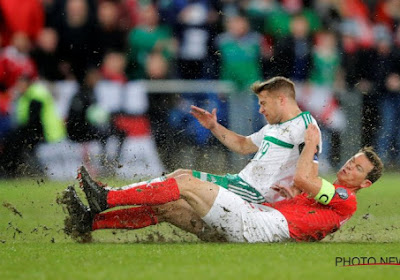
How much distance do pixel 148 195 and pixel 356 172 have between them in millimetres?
1790

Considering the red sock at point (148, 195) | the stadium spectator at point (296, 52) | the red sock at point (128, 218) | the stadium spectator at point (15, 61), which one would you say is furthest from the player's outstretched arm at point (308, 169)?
the stadium spectator at point (15, 61)

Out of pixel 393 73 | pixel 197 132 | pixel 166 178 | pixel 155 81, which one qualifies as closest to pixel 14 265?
pixel 166 178

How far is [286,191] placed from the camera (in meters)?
8.74

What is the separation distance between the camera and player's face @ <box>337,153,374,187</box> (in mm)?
8898

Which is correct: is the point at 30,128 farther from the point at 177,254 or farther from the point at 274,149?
the point at 177,254

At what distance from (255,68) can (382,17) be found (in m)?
2.89

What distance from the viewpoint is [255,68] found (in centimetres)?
1363

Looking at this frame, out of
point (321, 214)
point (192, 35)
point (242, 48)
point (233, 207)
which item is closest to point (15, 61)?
point (192, 35)

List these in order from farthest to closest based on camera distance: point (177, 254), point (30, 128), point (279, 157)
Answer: point (30, 128), point (279, 157), point (177, 254)

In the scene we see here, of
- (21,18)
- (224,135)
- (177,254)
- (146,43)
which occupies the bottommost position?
(177,254)

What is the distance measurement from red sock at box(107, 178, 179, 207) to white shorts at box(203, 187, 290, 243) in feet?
1.23

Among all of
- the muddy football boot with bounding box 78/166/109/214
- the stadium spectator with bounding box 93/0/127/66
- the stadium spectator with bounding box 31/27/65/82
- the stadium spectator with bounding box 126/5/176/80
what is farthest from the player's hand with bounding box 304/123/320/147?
the stadium spectator with bounding box 31/27/65/82

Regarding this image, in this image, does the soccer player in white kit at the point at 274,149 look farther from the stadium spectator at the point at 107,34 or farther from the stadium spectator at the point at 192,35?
the stadium spectator at the point at 107,34

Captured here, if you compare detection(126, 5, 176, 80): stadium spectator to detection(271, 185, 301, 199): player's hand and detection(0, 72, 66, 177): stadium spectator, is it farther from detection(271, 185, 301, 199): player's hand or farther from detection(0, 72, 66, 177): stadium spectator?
detection(271, 185, 301, 199): player's hand
